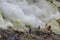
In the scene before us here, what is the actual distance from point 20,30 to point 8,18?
43 cm

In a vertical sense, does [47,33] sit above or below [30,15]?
below

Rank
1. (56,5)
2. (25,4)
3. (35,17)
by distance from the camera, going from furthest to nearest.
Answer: (56,5), (25,4), (35,17)

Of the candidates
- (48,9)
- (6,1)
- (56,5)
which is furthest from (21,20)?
(56,5)

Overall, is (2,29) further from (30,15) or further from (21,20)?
Result: (30,15)

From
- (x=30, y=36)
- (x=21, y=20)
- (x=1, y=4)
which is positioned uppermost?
(x=1, y=4)

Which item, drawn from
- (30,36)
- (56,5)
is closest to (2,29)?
(30,36)

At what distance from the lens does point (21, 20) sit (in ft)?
11.4

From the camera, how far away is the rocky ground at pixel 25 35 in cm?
279

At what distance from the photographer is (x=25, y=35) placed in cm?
296

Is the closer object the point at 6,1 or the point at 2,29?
the point at 2,29

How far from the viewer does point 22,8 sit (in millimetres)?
3811

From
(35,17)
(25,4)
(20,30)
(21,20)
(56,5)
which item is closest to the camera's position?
Result: (20,30)

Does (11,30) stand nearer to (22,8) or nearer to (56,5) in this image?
(22,8)

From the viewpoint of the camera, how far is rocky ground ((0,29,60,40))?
110 inches
